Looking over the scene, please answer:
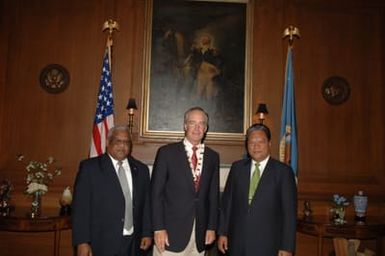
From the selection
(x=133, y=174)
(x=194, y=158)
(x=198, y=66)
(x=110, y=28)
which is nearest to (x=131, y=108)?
(x=110, y=28)

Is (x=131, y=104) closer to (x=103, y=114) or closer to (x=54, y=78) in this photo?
(x=103, y=114)

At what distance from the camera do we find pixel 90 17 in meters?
5.73

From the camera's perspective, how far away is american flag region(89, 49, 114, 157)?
484 centimetres

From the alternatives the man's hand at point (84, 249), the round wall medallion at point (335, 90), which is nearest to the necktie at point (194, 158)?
the man's hand at point (84, 249)

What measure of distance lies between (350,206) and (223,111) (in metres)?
2.29

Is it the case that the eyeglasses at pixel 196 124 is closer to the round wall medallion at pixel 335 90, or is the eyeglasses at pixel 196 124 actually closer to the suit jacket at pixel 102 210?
the suit jacket at pixel 102 210

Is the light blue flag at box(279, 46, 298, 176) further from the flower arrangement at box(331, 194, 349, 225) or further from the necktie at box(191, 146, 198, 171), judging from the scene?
the necktie at box(191, 146, 198, 171)

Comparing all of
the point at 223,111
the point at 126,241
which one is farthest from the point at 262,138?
the point at 223,111

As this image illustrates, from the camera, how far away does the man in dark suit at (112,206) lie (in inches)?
119

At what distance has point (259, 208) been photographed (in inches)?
116

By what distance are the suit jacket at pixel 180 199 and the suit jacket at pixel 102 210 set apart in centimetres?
A: 21

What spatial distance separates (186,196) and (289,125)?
102 inches

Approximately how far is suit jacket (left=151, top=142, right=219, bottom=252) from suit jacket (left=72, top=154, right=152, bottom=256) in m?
0.21

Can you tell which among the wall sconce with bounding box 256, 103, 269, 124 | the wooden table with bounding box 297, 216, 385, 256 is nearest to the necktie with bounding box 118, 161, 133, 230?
the wooden table with bounding box 297, 216, 385, 256
